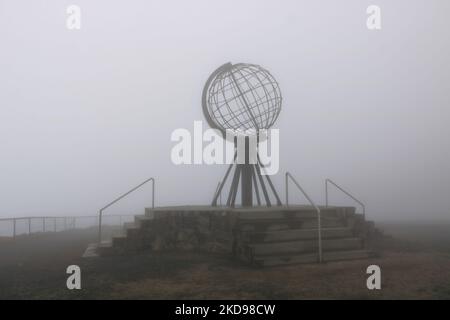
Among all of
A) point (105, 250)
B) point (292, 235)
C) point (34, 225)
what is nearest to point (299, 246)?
point (292, 235)

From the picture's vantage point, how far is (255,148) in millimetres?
11109

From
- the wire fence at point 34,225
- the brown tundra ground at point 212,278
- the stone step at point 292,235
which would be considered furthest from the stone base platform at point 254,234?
the wire fence at point 34,225

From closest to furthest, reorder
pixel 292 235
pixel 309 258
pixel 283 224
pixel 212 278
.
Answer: pixel 212 278 → pixel 309 258 → pixel 292 235 → pixel 283 224

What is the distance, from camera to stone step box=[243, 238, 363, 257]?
7219mm

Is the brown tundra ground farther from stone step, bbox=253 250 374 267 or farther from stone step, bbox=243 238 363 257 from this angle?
stone step, bbox=243 238 363 257

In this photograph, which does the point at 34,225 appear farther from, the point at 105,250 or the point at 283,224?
the point at 283,224

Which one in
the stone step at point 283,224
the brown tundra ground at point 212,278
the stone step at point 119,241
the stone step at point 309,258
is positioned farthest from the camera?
the stone step at point 119,241

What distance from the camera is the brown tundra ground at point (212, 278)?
200 inches

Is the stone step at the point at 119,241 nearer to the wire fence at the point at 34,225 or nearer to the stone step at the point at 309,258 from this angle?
the stone step at the point at 309,258

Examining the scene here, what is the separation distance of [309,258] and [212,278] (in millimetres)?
2266

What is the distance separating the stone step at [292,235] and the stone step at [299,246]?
171 millimetres

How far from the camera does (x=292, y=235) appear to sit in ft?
25.6

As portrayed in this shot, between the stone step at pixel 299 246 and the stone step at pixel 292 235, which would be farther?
the stone step at pixel 292 235

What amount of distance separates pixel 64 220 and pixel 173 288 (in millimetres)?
14641
